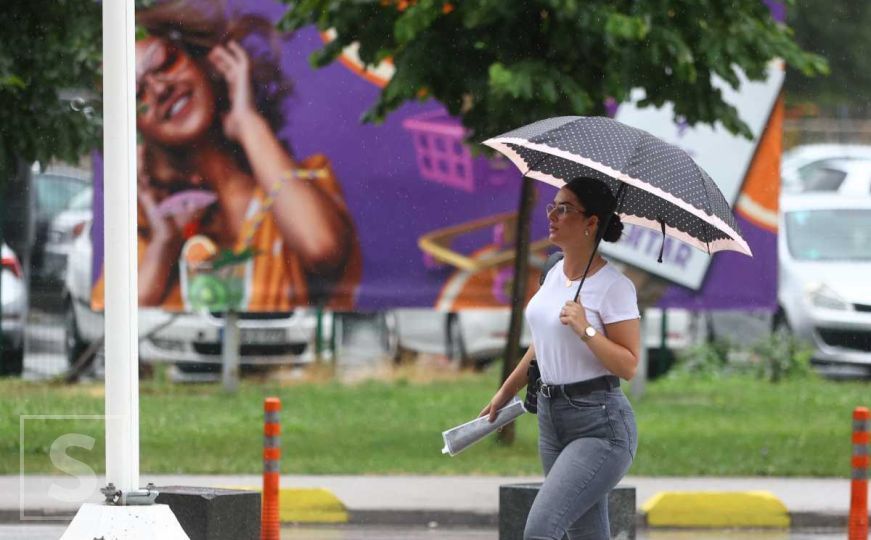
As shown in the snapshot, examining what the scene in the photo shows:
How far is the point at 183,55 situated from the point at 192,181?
1.26 m

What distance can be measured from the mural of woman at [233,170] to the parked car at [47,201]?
5.63ft

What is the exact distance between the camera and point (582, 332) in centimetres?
613

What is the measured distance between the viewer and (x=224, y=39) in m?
17.2

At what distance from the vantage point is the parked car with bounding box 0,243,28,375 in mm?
18203

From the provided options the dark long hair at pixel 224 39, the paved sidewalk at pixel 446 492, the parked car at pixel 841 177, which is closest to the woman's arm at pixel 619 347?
the paved sidewalk at pixel 446 492

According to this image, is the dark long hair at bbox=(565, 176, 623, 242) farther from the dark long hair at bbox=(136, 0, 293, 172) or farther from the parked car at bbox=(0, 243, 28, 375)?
the parked car at bbox=(0, 243, 28, 375)

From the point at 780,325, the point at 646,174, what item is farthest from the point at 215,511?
the point at 780,325

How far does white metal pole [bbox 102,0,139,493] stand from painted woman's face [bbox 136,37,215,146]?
1020cm

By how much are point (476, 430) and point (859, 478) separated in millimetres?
3883

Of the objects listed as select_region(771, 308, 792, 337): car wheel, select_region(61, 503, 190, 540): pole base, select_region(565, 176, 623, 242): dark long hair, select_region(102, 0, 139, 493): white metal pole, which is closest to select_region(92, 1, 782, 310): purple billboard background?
select_region(771, 308, 792, 337): car wheel

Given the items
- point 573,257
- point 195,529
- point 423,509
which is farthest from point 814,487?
point 573,257

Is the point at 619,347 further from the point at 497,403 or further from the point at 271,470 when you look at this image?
the point at 271,470

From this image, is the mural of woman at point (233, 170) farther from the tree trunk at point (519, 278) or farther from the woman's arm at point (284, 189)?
the tree trunk at point (519, 278)

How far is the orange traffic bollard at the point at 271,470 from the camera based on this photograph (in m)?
9.75
